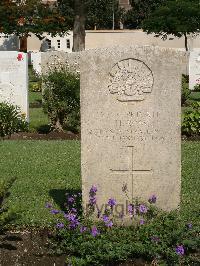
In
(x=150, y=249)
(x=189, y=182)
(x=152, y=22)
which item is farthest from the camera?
(x=152, y=22)

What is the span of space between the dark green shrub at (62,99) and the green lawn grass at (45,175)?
1610 millimetres

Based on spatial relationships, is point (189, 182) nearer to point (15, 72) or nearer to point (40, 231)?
point (40, 231)

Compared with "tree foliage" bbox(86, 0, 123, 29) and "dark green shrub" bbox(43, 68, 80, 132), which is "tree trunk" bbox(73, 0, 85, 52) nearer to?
"dark green shrub" bbox(43, 68, 80, 132)

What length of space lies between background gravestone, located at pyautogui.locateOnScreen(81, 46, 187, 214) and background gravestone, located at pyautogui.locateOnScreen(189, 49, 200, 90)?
19.4 meters

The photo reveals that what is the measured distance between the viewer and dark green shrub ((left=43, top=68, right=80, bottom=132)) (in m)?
14.2

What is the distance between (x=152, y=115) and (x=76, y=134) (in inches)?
321

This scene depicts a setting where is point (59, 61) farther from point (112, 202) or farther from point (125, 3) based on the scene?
point (125, 3)

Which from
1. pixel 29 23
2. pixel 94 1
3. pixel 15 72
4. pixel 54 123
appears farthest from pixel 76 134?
pixel 94 1

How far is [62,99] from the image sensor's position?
14.4 meters

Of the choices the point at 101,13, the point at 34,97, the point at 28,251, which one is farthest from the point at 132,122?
the point at 101,13

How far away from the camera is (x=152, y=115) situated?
21.0ft

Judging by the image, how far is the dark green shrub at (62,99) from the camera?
46.6ft

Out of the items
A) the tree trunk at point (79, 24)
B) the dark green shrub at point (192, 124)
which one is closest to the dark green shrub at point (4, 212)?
the dark green shrub at point (192, 124)

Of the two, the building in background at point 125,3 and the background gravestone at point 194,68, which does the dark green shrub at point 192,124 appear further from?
the building in background at point 125,3
